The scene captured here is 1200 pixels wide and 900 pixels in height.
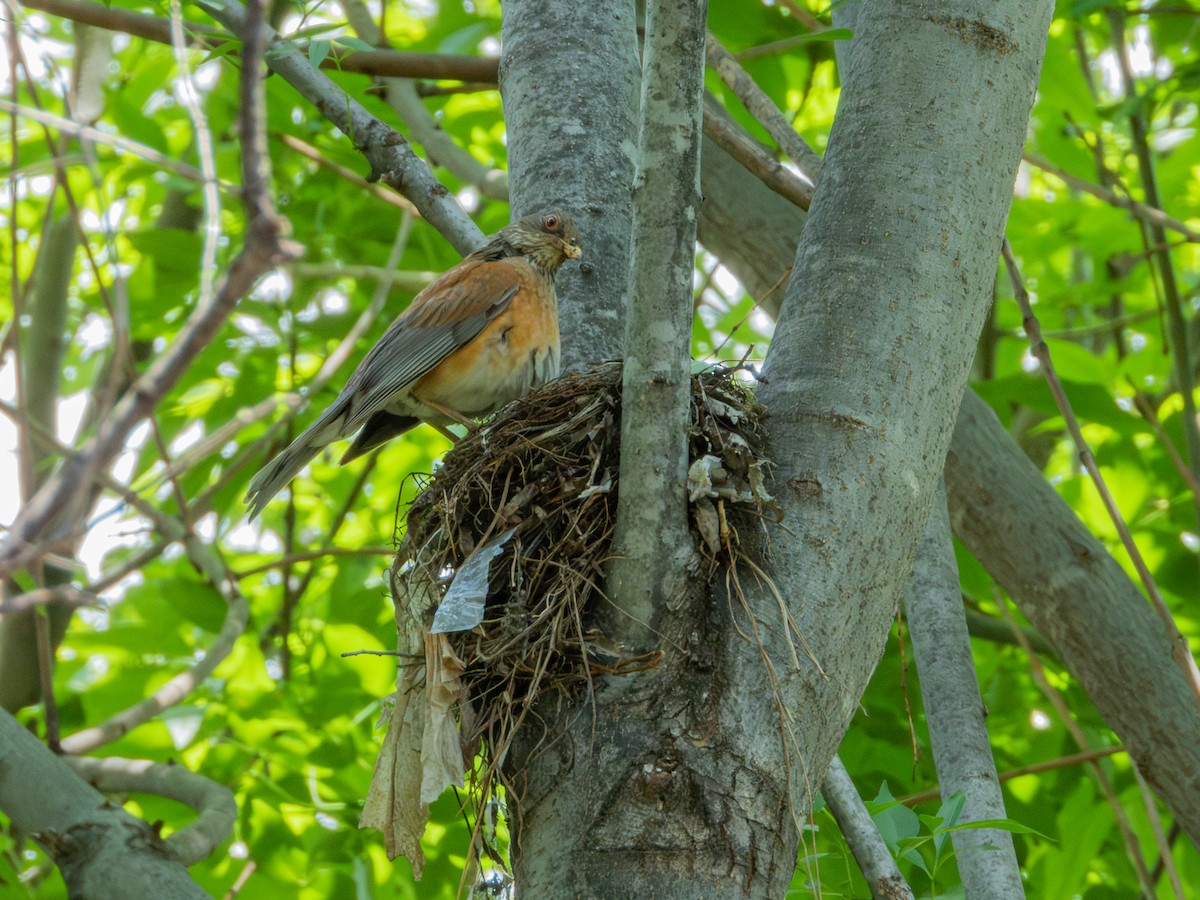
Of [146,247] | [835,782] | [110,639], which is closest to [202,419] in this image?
[146,247]

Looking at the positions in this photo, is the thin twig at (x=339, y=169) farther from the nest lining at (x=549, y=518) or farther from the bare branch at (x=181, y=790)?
the bare branch at (x=181, y=790)

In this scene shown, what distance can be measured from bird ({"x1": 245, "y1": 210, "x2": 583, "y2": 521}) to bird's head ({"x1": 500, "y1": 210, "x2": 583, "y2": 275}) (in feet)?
0.12

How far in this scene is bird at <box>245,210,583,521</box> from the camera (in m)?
4.22

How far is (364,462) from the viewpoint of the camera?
6.60 meters

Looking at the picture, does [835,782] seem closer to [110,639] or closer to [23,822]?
[23,822]

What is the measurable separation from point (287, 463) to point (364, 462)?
8.12ft

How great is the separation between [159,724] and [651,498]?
3008mm

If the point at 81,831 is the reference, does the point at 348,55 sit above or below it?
above

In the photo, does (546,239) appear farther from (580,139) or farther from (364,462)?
(364,462)

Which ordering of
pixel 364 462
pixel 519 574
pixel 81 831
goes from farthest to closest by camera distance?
1. pixel 364 462
2. pixel 81 831
3. pixel 519 574

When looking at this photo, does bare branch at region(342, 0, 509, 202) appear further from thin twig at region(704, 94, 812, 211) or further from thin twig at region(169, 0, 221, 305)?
thin twig at region(169, 0, 221, 305)

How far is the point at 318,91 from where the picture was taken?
11.8 feet

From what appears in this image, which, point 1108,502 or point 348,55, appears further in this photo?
point 348,55

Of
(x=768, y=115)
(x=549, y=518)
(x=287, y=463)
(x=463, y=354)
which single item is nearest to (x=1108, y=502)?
(x=549, y=518)
